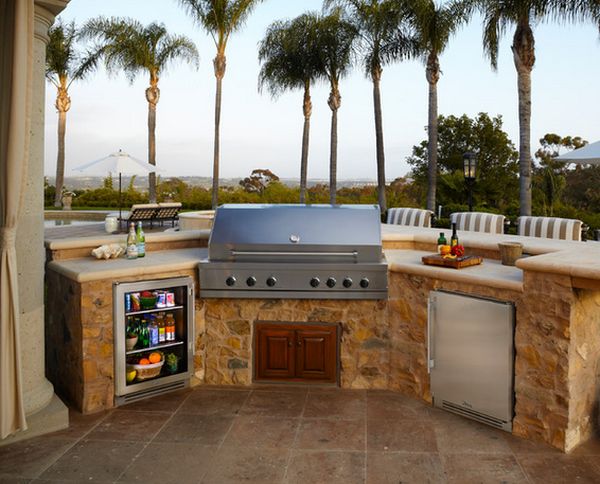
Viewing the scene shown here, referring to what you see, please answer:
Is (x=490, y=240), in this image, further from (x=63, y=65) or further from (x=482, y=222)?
(x=63, y=65)

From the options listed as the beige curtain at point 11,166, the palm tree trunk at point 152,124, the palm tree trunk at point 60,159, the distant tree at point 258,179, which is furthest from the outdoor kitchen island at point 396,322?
the distant tree at point 258,179

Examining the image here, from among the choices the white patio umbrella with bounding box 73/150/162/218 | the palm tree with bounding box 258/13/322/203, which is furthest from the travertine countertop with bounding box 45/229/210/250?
the palm tree with bounding box 258/13/322/203

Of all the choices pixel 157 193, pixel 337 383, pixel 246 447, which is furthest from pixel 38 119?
pixel 157 193

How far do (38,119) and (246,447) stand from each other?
260 cm

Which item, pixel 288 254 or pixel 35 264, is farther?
pixel 288 254

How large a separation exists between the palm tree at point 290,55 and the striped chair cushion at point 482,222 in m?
14.0

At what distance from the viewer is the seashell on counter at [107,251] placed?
183 inches

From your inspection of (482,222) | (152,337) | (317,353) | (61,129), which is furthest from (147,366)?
(61,129)

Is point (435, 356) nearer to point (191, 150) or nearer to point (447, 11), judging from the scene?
point (447, 11)

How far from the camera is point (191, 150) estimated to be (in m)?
24.1

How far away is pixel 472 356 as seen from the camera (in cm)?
407

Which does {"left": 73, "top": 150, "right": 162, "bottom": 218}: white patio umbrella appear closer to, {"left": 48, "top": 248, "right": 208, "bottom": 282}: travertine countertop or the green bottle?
the green bottle

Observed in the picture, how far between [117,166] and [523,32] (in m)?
9.45

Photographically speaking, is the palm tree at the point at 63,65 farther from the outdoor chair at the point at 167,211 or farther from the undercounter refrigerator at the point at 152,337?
the undercounter refrigerator at the point at 152,337
